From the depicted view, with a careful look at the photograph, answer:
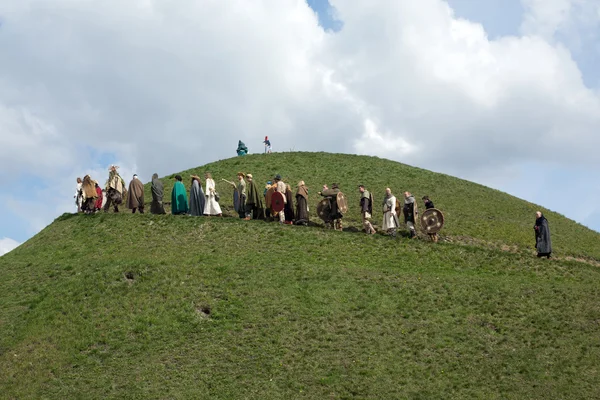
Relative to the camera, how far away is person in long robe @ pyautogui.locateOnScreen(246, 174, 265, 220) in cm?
3522

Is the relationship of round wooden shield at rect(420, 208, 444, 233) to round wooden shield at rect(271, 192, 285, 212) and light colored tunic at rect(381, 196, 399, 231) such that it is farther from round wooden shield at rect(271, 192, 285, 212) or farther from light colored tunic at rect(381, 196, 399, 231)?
round wooden shield at rect(271, 192, 285, 212)

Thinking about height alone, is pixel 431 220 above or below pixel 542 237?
above

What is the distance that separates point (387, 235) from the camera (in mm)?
34438

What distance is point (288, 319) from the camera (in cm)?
2439

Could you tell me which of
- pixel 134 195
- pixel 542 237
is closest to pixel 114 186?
pixel 134 195

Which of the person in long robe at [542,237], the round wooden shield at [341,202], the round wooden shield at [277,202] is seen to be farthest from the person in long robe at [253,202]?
the person in long robe at [542,237]

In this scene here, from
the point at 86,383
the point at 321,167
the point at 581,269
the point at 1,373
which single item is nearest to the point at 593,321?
the point at 581,269

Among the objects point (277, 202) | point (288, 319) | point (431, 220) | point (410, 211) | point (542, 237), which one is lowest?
point (288, 319)

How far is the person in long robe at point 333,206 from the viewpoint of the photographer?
34.2 metres

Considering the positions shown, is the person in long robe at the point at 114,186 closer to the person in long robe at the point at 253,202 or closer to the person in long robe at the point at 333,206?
the person in long robe at the point at 253,202

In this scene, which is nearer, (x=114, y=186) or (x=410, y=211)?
(x=410, y=211)

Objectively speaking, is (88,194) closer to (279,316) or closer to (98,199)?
(98,199)

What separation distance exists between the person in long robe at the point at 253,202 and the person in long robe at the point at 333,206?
11.5 ft

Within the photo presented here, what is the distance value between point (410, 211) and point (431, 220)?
121 cm
